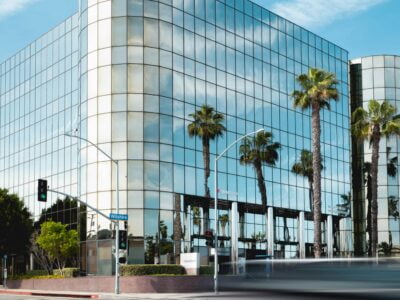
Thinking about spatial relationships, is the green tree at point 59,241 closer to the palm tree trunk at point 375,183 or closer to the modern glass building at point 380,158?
the palm tree trunk at point 375,183

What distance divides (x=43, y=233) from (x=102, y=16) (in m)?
17.6

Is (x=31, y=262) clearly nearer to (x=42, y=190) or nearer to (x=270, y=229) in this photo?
(x=270, y=229)

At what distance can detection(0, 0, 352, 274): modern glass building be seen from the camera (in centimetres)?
5106

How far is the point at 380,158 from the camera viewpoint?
74000mm

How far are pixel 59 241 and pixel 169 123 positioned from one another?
1235 centimetres

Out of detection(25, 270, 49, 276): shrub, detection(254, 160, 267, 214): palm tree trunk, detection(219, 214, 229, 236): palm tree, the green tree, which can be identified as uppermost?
detection(254, 160, 267, 214): palm tree trunk

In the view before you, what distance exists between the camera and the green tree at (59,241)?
5312 centimetres

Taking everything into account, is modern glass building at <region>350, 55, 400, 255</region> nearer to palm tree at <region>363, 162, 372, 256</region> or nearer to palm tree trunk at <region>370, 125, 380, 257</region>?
palm tree at <region>363, 162, 372, 256</region>

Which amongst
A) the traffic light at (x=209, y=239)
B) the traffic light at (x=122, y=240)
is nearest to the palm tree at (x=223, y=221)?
the traffic light at (x=209, y=239)

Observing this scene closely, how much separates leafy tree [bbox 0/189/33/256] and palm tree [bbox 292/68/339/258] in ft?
80.5

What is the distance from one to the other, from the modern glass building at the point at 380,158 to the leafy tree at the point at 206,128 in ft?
80.0

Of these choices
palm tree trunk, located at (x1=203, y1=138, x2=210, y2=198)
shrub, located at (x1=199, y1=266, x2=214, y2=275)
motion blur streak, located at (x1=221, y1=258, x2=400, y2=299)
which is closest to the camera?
motion blur streak, located at (x1=221, y1=258, x2=400, y2=299)

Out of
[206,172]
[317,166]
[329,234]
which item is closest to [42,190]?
[206,172]

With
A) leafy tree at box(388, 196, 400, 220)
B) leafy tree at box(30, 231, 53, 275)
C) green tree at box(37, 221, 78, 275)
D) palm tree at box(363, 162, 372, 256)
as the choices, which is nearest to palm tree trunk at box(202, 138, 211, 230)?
green tree at box(37, 221, 78, 275)
